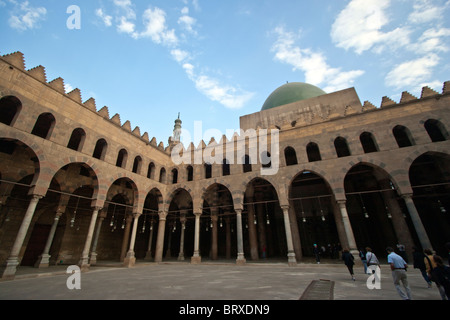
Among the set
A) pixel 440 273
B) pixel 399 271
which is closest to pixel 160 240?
pixel 399 271

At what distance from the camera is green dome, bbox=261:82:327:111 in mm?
22953

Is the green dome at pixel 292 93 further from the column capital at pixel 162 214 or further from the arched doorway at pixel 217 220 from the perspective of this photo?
the column capital at pixel 162 214

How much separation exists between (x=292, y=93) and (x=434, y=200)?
A: 15.8m

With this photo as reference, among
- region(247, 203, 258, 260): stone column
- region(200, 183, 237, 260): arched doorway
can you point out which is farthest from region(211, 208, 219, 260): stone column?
region(247, 203, 258, 260): stone column

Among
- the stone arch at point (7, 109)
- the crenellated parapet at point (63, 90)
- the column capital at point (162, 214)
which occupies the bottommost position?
the column capital at point (162, 214)

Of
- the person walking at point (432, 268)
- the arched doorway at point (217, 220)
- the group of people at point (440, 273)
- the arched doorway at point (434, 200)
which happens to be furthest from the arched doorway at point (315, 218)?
the group of people at point (440, 273)

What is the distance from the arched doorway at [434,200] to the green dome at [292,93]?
Answer: 12.0 metres

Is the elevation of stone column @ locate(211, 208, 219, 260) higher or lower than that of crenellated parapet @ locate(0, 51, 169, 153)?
lower

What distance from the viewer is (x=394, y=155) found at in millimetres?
12992

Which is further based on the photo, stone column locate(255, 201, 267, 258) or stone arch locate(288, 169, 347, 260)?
stone arch locate(288, 169, 347, 260)

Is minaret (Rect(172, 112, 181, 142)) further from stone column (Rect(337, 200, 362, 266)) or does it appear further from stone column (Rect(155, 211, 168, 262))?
stone column (Rect(337, 200, 362, 266))

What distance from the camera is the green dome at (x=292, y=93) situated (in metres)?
23.0

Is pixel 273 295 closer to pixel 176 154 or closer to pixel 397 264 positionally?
pixel 397 264

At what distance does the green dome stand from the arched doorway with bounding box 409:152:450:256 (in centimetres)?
1201
